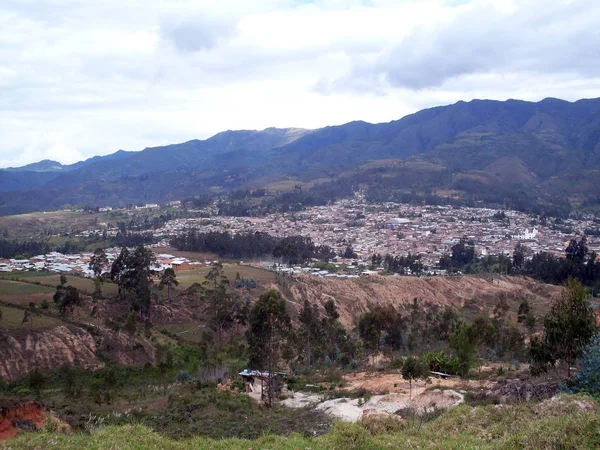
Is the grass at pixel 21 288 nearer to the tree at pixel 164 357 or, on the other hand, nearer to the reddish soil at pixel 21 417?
the tree at pixel 164 357

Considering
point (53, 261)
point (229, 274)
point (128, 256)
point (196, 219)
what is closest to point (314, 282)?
point (229, 274)

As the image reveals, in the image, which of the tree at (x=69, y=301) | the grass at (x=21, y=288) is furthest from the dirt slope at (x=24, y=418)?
the grass at (x=21, y=288)

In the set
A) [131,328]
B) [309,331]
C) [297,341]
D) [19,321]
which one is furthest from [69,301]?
[309,331]

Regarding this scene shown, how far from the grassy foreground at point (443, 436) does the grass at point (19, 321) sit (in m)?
22.4

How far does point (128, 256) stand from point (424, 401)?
30175 millimetres

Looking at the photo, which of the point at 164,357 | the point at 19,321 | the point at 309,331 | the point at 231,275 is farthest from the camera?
the point at 231,275

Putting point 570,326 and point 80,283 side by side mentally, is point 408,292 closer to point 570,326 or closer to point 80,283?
point 80,283

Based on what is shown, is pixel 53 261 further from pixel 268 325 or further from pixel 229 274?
pixel 268 325

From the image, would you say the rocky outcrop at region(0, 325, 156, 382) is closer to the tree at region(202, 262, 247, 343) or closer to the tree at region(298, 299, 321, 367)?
the tree at region(202, 262, 247, 343)

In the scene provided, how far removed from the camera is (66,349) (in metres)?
29.9

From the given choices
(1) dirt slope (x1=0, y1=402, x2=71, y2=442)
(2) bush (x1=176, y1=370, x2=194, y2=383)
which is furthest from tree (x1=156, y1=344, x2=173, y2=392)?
(1) dirt slope (x1=0, y1=402, x2=71, y2=442)

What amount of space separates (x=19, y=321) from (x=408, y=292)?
36.7m

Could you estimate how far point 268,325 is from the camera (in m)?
22.7

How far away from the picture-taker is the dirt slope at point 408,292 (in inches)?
2012
